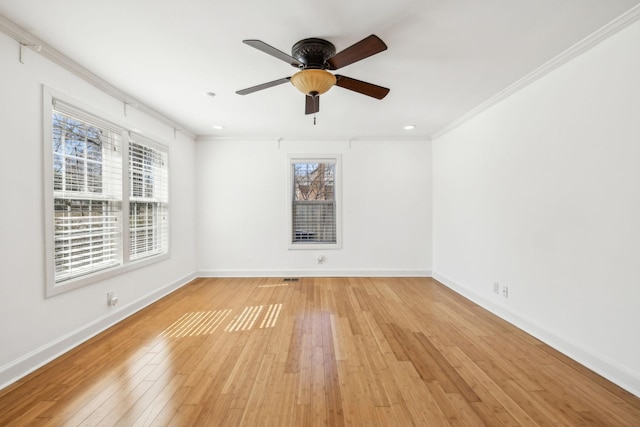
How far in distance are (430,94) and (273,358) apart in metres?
3.16

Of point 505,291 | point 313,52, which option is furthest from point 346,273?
point 313,52

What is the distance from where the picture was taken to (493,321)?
276 cm

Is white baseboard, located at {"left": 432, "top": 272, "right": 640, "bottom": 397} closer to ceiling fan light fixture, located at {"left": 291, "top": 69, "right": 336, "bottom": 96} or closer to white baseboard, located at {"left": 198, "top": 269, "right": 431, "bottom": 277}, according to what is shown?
white baseboard, located at {"left": 198, "top": 269, "right": 431, "bottom": 277}

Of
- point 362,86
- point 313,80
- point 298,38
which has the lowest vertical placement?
point 313,80

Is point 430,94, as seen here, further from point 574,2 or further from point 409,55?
point 574,2

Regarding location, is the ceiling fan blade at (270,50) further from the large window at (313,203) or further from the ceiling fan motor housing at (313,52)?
the large window at (313,203)

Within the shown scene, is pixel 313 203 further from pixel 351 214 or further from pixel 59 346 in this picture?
pixel 59 346

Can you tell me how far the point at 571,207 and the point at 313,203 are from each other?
11.2 feet

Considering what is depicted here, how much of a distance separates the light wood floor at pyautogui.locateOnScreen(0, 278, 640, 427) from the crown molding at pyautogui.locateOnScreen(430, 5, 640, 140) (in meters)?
2.48

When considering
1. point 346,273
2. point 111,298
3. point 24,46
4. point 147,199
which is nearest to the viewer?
point 24,46

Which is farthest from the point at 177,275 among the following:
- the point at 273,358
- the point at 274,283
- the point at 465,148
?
the point at 465,148

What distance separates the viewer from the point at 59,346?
2.12 m

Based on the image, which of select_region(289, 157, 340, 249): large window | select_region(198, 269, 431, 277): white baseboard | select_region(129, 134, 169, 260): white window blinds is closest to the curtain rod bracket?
select_region(129, 134, 169, 260): white window blinds

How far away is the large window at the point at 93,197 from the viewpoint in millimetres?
2133
